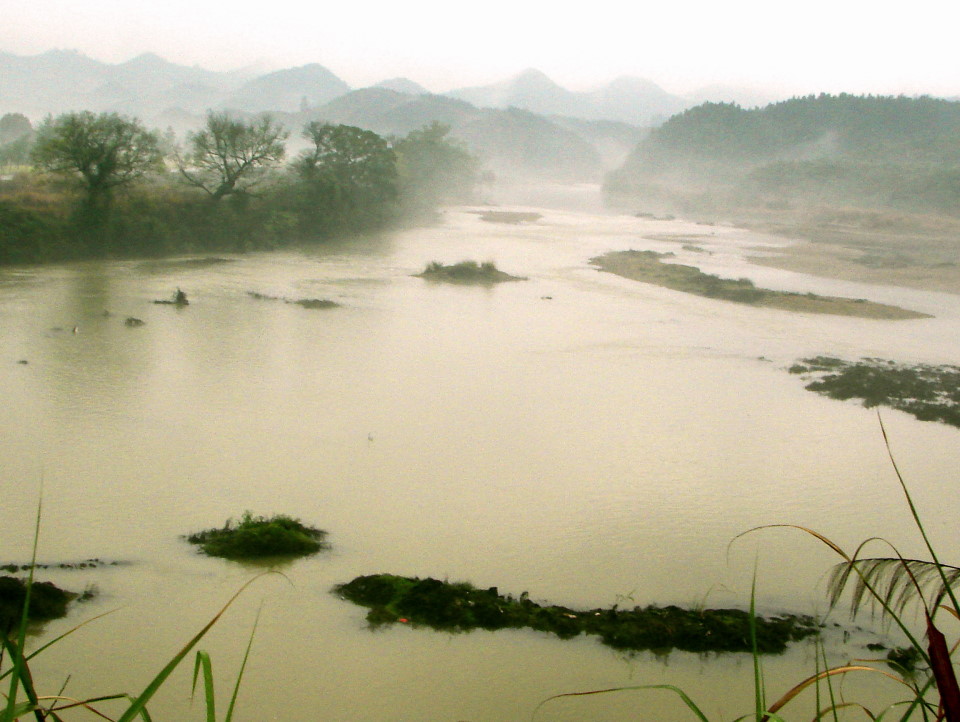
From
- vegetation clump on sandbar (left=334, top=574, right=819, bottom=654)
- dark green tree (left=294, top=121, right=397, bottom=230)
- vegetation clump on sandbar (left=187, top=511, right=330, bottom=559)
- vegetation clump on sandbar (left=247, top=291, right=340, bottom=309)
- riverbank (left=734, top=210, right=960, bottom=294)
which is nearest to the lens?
vegetation clump on sandbar (left=334, top=574, right=819, bottom=654)

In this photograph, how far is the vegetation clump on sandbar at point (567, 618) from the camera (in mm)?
4855

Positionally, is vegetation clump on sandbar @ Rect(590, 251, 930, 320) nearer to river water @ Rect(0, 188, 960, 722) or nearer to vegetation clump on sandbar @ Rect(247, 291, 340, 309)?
river water @ Rect(0, 188, 960, 722)

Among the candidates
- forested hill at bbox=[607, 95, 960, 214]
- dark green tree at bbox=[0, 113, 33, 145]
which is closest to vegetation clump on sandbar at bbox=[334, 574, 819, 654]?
forested hill at bbox=[607, 95, 960, 214]

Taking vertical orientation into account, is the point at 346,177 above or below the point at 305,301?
above

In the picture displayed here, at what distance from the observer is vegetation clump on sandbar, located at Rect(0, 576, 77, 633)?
443 centimetres

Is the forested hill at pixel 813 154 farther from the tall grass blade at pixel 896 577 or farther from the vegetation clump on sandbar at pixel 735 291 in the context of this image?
the tall grass blade at pixel 896 577

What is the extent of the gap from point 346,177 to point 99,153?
360 inches

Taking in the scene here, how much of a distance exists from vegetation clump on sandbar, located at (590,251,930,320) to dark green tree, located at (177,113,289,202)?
955 cm

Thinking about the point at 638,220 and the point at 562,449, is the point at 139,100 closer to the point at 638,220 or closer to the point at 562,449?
the point at 638,220

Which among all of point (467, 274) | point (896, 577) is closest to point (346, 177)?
point (467, 274)

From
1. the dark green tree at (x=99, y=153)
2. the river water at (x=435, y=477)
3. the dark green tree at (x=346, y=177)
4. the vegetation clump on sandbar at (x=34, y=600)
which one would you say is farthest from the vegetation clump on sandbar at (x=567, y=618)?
the dark green tree at (x=346, y=177)

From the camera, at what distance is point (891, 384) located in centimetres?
1086

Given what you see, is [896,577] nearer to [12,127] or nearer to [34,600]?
[34,600]

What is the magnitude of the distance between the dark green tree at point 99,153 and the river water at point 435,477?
3.94m
